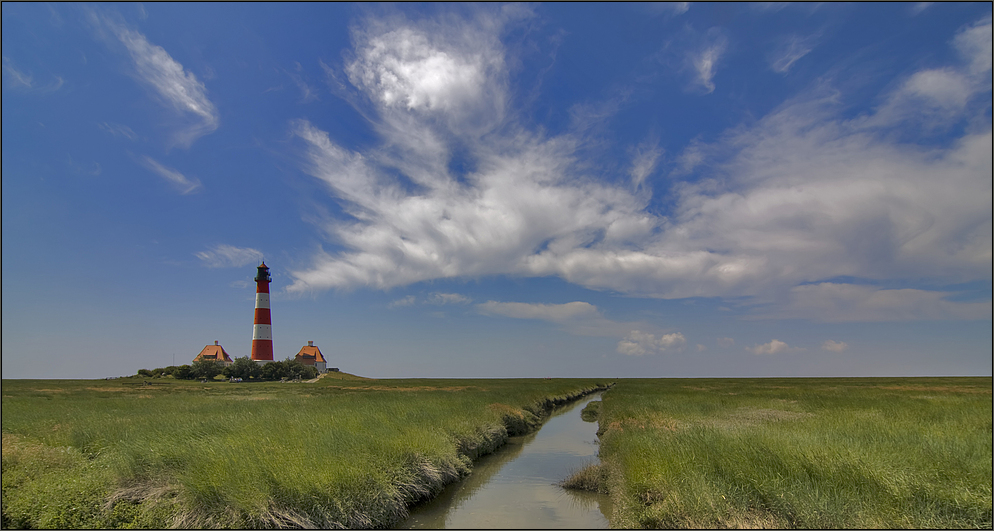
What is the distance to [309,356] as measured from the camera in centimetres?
10650

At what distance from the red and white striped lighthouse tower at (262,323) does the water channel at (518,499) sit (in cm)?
6934

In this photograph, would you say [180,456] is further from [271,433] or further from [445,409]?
[445,409]

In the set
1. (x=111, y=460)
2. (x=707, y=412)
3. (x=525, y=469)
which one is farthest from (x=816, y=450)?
(x=111, y=460)

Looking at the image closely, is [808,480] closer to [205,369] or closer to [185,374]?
[205,369]

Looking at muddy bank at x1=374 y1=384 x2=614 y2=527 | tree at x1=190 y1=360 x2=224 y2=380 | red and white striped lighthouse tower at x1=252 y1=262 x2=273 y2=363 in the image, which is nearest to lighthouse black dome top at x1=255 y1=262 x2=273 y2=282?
red and white striped lighthouse tower at x1=252 y1=262 x2=273 y2=363

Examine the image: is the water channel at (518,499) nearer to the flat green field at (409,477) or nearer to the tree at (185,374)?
the flat green field at (409,477)

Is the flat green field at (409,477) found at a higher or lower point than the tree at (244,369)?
higher

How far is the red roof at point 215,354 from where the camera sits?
94.8 metres

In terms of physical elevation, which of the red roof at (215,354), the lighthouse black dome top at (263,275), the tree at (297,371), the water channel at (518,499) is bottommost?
the tree at (297,371)

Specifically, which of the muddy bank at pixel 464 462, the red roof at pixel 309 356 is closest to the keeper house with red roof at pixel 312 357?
the red roof at pixel 309 356

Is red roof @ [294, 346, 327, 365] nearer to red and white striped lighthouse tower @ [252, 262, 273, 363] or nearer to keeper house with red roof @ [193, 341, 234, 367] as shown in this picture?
keeper house with red roof @ [193, 341, 234, 367]

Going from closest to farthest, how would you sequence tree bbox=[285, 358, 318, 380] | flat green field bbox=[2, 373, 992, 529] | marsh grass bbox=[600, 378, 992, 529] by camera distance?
1. marsh grass bbox=[600, 378, 992, 529]
2. flat green field bbox=[2, 373, 992, 529]
3. tree bbox=[285, 358, 318, 380]

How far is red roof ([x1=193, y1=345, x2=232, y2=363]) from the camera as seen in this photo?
94.8 m

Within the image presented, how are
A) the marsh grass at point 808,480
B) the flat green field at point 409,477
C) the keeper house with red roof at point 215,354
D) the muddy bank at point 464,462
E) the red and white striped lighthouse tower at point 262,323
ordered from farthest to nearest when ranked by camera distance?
the keeper house with red roof at point 215,354 < the red and white striped lighthouse tower at point 262,323 < the muddy bank at point 464,462 < the flat green field at point 409,477 < the marsh grass at point 808,480
